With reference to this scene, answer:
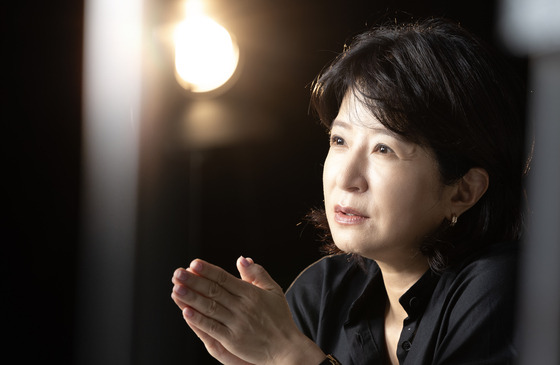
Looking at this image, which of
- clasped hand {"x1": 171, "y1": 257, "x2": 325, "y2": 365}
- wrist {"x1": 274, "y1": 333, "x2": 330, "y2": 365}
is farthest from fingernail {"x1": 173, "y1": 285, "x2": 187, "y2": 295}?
wrist {"x1": 274, "y1": 333, "x2": 330, "y2": 365}

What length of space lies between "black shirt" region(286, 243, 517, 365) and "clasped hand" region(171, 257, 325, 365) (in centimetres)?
17

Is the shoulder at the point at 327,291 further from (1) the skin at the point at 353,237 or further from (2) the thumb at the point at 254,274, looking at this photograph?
(2) the thumb at the point at 254,274

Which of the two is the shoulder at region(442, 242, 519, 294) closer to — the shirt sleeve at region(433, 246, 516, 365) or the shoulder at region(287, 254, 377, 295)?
the shirt sleeve at region(433, 246, 516, 365)

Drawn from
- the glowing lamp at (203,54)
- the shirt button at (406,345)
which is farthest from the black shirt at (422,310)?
the glowing lamp at (203,54)

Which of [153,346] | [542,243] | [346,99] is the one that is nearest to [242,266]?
[153,346]

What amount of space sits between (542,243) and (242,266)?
16.6 inches

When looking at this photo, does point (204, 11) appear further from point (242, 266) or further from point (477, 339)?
point (477, 339)

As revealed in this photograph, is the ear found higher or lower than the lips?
higher

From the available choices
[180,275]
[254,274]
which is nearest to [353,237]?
[254,274]

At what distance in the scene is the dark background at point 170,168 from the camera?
591 mm

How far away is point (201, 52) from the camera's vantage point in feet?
2.50

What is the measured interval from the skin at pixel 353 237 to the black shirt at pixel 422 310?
0.12ft

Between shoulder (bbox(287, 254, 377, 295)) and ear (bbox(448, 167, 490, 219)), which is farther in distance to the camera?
shoulder (bbox(287, 254, 377, 295))

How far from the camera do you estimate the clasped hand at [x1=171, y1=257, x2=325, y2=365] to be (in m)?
0.66
